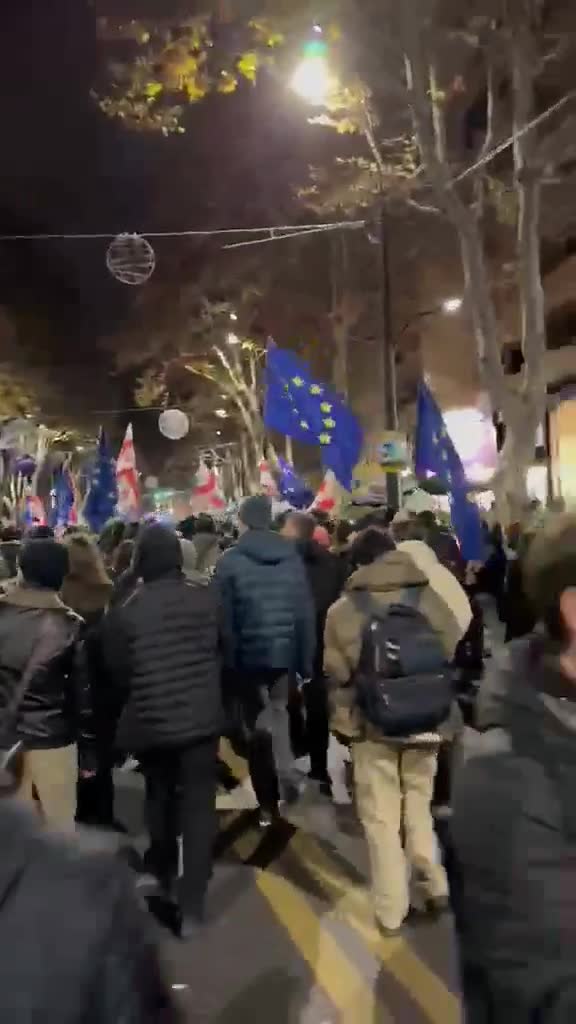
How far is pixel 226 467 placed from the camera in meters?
72.8

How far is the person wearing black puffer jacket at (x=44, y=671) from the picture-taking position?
5.07m

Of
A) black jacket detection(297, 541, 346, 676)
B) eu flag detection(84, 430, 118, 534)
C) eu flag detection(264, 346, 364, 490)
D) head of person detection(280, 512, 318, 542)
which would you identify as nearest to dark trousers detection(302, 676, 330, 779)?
black jacket detection(297, 541, 346, 676)

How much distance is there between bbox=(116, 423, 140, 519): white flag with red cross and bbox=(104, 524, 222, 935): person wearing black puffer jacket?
12.6 metres

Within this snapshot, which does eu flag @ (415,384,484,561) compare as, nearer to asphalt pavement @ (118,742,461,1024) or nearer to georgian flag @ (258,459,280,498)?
asphalt pavement @ (118,742,461,1024)

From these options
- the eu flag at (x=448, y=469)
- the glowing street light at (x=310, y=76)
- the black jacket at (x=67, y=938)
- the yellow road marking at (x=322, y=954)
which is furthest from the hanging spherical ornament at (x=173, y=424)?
the black jacket at (x=67, y=938)

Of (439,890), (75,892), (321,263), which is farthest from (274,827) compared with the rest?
(321,263)

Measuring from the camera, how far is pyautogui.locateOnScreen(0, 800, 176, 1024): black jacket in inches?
57.4

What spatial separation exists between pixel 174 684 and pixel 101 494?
47.1 feet

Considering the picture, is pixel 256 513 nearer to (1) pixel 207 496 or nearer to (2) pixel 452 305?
(1) pixel 207 496

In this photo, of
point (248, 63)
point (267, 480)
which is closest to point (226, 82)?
point (248, 63)

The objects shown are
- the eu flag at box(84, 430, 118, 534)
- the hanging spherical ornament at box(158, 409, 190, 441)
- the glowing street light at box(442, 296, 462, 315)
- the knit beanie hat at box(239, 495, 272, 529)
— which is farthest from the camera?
the hanging spherical ornament at box(158, 409, 190, 441)

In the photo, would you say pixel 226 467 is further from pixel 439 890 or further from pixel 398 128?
pixel 439 890

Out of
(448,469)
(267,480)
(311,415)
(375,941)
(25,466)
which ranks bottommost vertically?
(375,941)

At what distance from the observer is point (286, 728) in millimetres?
7125
